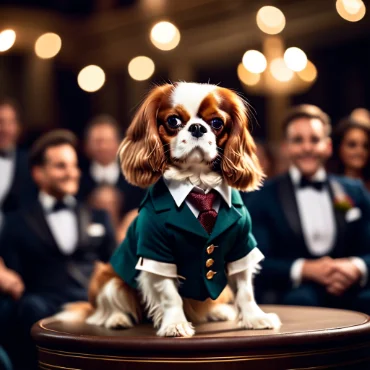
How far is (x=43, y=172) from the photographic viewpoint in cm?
428

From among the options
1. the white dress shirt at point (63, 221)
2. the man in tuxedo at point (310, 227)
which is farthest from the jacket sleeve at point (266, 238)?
the white dress shirt at point (63, 221)

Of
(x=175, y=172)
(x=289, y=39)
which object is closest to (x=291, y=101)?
(x=289, y=39)

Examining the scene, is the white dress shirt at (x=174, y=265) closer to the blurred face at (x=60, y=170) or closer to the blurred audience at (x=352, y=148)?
the blurred face at (x=60, y=170)

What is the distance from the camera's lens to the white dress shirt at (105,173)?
5.66 metres

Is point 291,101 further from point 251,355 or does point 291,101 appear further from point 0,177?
point 251,355

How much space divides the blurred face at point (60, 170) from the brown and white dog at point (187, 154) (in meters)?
1.73

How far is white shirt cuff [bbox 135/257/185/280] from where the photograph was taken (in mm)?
2320

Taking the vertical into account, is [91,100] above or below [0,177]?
above

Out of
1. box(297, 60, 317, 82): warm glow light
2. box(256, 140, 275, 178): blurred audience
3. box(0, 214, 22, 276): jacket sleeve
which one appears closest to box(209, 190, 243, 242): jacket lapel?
box(0, 214, 22, 276): jacket sleeve

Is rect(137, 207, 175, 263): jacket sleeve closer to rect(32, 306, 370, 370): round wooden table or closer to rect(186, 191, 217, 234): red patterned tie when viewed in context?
rect(186, 191, 217, 234): red patterned tie

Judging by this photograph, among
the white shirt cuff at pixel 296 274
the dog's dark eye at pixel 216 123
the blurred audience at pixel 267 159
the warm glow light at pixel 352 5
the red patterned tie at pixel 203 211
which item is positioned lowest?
the white shirt cuff at pixel 296 274

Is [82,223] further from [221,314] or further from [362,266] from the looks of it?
[221,314]

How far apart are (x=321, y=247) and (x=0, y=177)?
97.7 inches

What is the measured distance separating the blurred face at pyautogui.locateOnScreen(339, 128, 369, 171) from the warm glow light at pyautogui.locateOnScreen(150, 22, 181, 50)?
198 inches
